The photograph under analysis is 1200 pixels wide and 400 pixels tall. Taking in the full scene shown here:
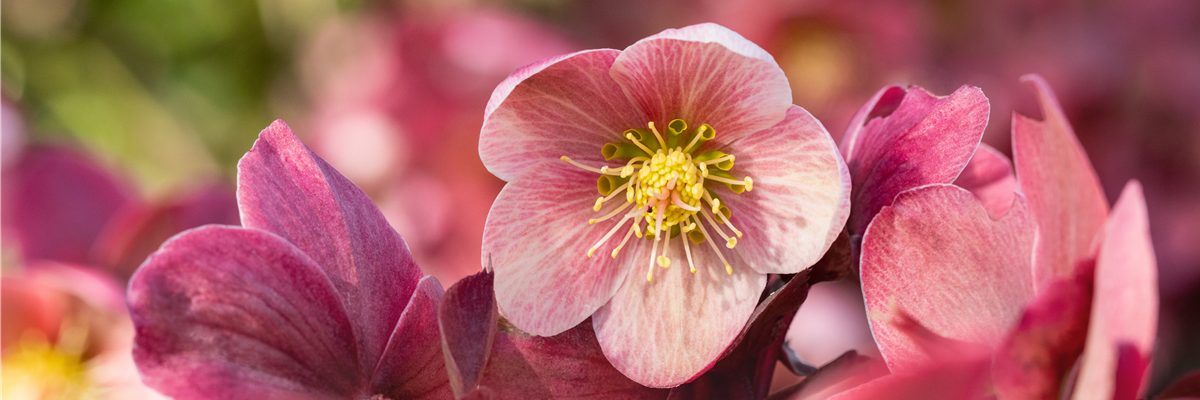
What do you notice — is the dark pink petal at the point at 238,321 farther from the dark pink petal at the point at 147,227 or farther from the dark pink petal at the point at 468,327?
the dark pink petal at the point at 147,227

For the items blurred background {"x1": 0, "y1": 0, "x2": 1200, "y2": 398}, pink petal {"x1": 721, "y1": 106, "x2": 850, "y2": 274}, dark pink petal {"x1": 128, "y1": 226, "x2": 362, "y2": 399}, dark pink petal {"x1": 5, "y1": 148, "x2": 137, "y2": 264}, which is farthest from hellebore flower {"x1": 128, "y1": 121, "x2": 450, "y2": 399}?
dark pink petal {"x1": 5, "y1": 148, "x2": 137, "y2": 264}

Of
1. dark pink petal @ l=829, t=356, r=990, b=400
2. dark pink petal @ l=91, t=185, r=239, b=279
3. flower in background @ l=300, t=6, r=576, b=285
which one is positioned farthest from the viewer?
flower in background @ l=300, t=6, r=576, b=285

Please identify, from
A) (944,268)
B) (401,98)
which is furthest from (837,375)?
(401,98)

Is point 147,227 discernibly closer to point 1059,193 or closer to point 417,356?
point 417,356

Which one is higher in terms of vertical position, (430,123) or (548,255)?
(430,123)

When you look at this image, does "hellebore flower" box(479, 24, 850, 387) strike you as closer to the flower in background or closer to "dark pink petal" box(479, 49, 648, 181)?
"dark pink petal" box(479, 49, 648, 181)

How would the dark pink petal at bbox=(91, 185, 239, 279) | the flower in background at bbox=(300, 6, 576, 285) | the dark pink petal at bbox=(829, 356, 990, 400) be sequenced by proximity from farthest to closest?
the flower in background at bbox=(300, 6, 576, 285), the dark pink petal at bbox=(91, 185, 239, 279), the dark pink petal at bbox=(829, 356, 990, 400)

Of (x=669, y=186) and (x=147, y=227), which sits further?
(x=147, y=227)
